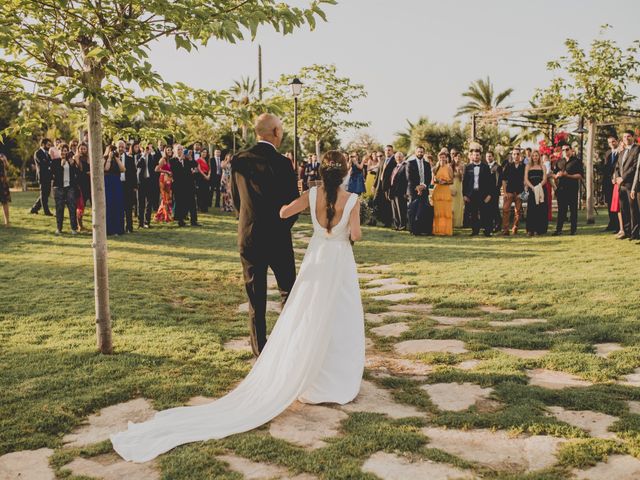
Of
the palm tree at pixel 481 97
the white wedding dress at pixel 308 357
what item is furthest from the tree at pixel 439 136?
the white wedding dress at pixel 308 357

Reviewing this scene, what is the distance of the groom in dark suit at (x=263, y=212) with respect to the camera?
537 centimetres

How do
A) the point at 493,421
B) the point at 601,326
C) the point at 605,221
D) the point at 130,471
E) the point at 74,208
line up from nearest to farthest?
the point at 130,471
the point at 493,421
the point at 601,326
the point at 74,208
the point at 605,221

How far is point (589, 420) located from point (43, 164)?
1561 cm

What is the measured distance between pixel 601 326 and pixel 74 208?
11.8 metres

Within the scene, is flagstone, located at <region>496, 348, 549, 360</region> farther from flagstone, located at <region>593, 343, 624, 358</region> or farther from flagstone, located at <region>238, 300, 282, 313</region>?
flagstone, located at <region>238, 300, 282, 313</region>

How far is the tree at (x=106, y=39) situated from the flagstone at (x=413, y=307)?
3.62 metres

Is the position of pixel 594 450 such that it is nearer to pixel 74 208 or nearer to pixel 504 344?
pixel 504 344

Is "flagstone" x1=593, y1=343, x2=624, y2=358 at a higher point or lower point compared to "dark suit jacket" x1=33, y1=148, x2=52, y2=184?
lower

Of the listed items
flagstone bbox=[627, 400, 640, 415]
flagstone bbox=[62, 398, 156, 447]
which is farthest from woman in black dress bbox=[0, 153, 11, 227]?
flagstone bbox=[627, 400, 640, 415]

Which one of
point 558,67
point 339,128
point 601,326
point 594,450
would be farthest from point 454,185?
point 339,128

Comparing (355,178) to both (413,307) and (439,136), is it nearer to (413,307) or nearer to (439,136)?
(413,307)

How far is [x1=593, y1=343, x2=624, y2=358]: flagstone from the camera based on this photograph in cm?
556

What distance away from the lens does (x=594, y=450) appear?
357 centimetres

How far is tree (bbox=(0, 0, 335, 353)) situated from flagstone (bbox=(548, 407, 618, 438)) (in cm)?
342
